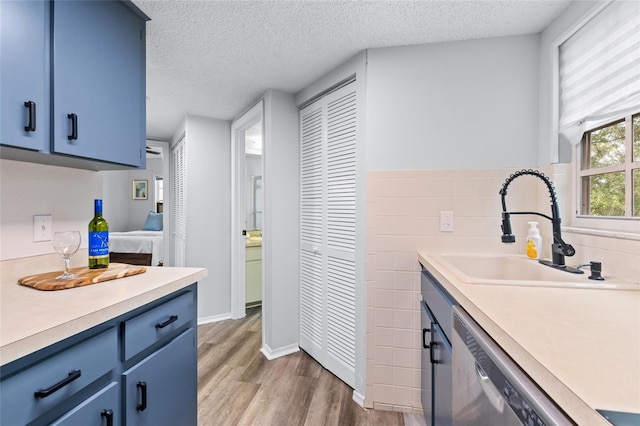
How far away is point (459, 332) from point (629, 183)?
3.28 ft

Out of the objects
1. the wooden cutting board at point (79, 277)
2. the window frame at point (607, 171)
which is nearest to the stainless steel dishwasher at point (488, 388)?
the window frame at point (607, 171)

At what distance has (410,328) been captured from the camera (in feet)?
5.97

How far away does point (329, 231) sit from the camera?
7.54 ft

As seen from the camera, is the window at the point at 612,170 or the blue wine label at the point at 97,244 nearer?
the window at the point at 612,170

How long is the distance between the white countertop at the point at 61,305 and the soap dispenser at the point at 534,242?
1.68 meters

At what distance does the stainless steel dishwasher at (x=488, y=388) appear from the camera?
53 cm

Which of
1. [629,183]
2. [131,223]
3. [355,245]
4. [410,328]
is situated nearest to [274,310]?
[355,245]

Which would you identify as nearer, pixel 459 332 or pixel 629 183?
pixel 459 332

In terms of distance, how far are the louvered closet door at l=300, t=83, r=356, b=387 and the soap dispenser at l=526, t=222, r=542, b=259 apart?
993mm

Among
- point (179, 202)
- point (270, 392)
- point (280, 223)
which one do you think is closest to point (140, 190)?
point (179, 202)

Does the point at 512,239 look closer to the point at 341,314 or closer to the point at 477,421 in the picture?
the point at 477,421

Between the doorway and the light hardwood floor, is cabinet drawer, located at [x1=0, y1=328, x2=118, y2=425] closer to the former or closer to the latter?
the light hardwood floor

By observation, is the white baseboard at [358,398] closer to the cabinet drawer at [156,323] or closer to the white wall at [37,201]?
the cabinet drawer at [156,323]

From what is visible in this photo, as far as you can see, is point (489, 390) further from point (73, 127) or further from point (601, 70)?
point (73, 127)
